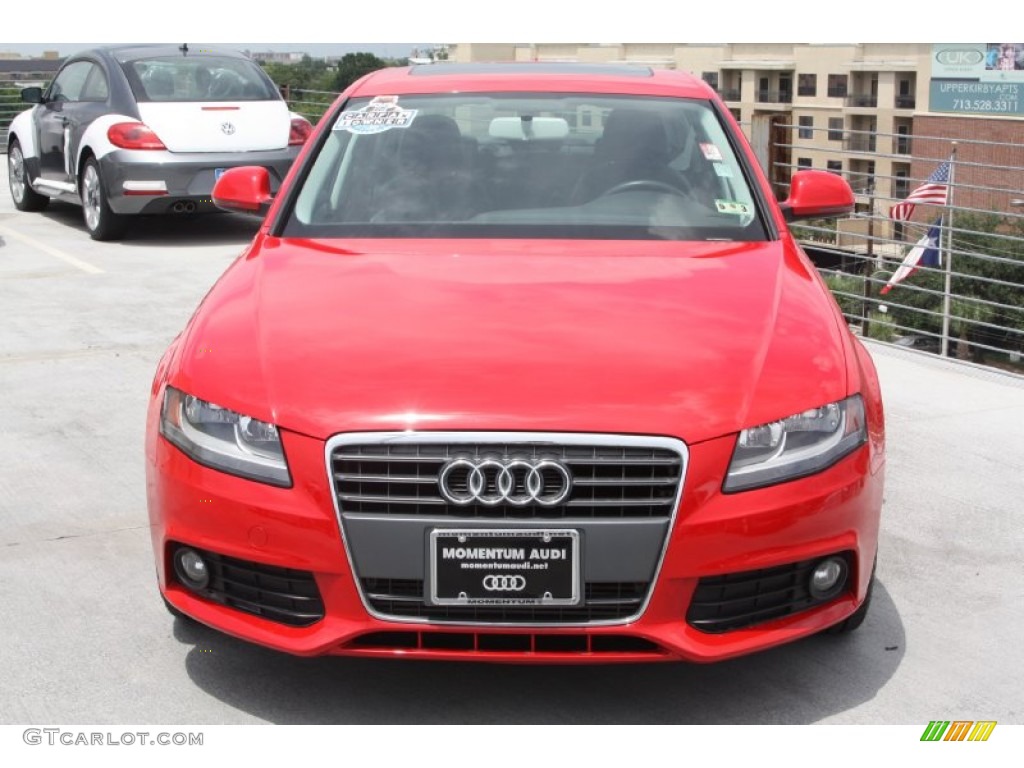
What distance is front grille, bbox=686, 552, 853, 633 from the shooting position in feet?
12.0

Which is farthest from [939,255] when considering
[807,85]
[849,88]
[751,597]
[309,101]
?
[807,85]

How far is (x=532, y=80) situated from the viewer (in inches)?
222

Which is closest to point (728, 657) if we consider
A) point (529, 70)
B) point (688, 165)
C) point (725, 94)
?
point (688, 165)

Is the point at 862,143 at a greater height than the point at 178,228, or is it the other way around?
the point at 178,228

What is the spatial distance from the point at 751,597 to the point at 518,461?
675mm

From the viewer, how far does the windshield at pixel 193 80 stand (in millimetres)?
12750

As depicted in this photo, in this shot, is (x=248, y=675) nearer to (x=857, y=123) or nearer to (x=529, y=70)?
(x=529, y=70)

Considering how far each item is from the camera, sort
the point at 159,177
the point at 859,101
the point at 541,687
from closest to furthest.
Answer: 1. the point at 541,687
2. the point at 159,177
3. the point at 859,101

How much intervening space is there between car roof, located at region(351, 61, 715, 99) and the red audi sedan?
47.4 inches

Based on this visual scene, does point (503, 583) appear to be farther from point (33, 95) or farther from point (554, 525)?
point (33, 95)

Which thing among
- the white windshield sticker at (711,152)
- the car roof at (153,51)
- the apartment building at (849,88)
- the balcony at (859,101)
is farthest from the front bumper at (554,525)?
the balcony at (859,101)

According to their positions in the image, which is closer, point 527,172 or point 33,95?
point 527,172

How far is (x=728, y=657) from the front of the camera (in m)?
3.71

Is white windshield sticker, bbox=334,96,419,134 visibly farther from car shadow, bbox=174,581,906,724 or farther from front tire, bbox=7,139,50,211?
front tire, bbox=7,139,50,211
